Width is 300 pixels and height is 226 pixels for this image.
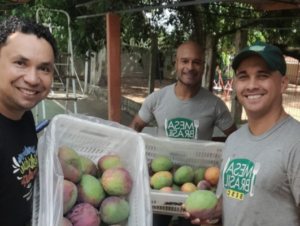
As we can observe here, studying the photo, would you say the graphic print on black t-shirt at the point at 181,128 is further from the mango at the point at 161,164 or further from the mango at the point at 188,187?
the mango at the point at 188,187

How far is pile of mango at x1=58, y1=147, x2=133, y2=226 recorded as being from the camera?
131 centimetres

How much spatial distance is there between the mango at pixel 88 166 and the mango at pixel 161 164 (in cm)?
63

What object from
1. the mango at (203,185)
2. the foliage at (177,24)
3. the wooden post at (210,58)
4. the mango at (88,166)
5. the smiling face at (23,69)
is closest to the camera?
the smiling face at (23,69)

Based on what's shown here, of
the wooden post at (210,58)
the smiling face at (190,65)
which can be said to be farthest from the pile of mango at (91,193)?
the wooden post at (210,58)

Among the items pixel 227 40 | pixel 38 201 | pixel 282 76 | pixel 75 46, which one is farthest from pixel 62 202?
pixel 227 40

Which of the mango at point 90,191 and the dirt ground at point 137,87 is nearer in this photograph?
the mango at point 90,191

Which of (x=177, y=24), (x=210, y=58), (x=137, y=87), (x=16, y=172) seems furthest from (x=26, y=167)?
(x=137, y=87)

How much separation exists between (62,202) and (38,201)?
12 centimetres

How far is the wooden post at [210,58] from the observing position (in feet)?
16.5

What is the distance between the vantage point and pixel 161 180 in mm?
2045

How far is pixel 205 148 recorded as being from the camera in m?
2.21

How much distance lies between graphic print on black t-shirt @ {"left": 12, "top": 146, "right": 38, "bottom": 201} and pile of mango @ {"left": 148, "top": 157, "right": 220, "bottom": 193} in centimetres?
87

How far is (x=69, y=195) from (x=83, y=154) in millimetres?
374

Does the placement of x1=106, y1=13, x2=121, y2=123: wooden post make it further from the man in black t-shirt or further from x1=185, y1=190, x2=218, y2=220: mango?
the man in black t-shirt
